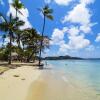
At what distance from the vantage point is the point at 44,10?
42.5 m

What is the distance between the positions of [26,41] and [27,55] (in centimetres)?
362

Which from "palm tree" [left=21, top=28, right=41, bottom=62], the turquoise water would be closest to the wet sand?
the turquoise water

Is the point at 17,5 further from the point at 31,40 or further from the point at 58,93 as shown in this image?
the point at 58,93

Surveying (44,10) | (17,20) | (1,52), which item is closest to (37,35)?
(1,52)

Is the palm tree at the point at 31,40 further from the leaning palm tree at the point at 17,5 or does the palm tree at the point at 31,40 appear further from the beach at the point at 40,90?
the beach at the point at 40,90

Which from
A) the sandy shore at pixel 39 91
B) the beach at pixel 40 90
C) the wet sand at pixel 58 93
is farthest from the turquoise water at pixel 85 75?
the sandy shore at pixel 39 91

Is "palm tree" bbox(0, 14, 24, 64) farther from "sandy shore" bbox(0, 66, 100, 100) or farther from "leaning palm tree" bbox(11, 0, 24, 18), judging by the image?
"sandy shore" bbox(0, 66, 100, 100)

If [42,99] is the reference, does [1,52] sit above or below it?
above

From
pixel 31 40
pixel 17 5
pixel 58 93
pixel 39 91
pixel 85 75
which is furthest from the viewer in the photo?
pixel 31 40

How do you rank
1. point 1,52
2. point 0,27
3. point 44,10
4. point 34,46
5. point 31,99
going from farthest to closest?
point 34,46
point 1,52
point 44,10
point 0,27
point 31,99

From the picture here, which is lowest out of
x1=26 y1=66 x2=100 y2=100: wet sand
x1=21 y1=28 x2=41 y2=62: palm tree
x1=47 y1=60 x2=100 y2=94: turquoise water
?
x1=26 y1=66 x2=100 y2=100: wet sand

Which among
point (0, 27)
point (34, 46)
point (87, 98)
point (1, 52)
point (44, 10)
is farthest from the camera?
point (34, 46)

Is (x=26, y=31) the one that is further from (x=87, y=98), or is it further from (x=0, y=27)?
(x=87, y=98)

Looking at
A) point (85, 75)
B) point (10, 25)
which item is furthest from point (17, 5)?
point (85, 75)
